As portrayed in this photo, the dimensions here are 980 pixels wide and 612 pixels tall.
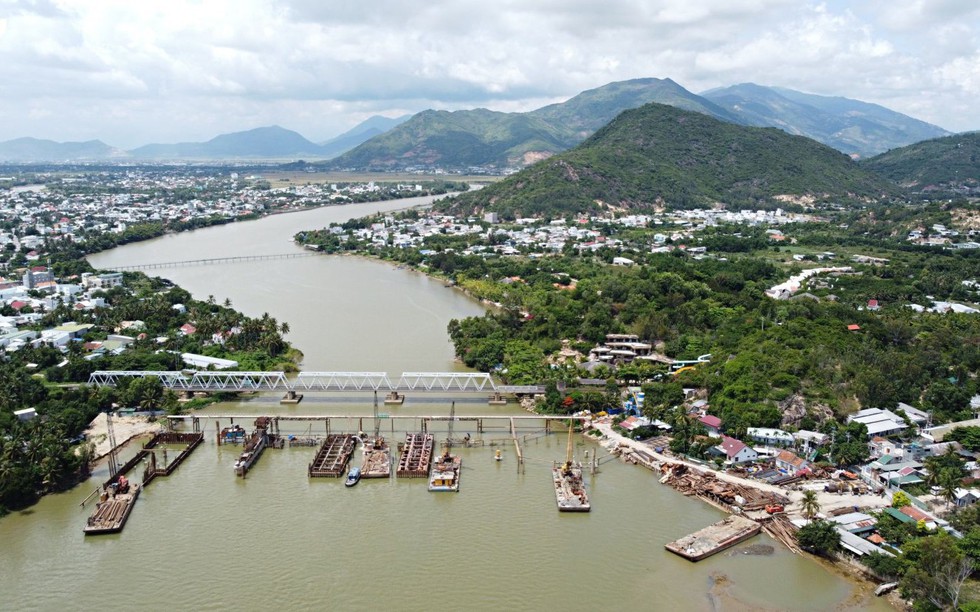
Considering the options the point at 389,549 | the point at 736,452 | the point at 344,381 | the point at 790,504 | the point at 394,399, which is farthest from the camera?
the point at 344,381

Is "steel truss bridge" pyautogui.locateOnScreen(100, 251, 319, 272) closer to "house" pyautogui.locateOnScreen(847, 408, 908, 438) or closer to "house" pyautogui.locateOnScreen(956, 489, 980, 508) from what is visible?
"house" pyautogui.locateOnScreen(847, 408, 908, 438)

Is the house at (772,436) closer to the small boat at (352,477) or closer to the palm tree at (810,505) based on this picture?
the palm tree at (810,505)

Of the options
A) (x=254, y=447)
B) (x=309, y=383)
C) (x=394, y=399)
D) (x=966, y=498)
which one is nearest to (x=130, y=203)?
(x=309, y=383)

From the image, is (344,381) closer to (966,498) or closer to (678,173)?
(966,498)

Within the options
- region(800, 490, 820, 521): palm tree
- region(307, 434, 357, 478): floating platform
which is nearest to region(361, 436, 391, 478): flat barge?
region(307, 434, 357, 478): floating platform

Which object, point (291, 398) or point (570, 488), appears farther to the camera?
point (291, 398)

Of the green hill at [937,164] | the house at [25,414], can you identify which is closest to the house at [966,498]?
the house at [25,414]
